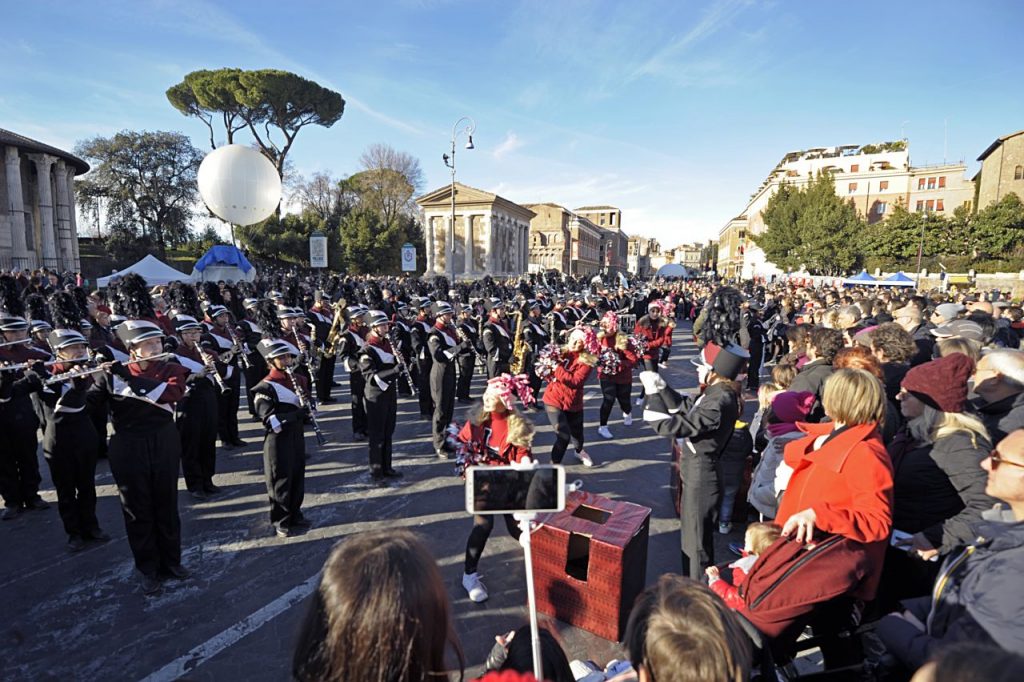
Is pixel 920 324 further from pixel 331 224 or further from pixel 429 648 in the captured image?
pixel 331 224

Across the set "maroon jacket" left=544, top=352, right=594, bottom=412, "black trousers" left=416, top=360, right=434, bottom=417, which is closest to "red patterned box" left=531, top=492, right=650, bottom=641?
"maroon jacket" left=544, top=352, right=594, bottom=412

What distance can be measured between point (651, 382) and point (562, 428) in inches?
111

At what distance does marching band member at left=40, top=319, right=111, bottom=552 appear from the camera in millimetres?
4793

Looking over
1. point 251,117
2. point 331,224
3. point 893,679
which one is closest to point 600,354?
point 893,679

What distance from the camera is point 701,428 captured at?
12.3 ft

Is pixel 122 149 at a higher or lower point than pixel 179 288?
higher

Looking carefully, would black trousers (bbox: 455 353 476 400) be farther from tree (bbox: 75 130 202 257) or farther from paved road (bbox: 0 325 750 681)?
tree (bbox: 75 130 202 257)

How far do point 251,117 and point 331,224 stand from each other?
1286 centimetres

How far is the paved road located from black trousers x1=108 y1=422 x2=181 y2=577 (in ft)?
1.00

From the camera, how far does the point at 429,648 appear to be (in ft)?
4.77

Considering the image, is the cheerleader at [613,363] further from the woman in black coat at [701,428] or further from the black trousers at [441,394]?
the woman in black coat at [701,428]

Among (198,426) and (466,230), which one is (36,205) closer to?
(466,230)

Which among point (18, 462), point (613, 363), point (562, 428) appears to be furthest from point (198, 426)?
point (613, 363)

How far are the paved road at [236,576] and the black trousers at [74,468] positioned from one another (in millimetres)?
282
